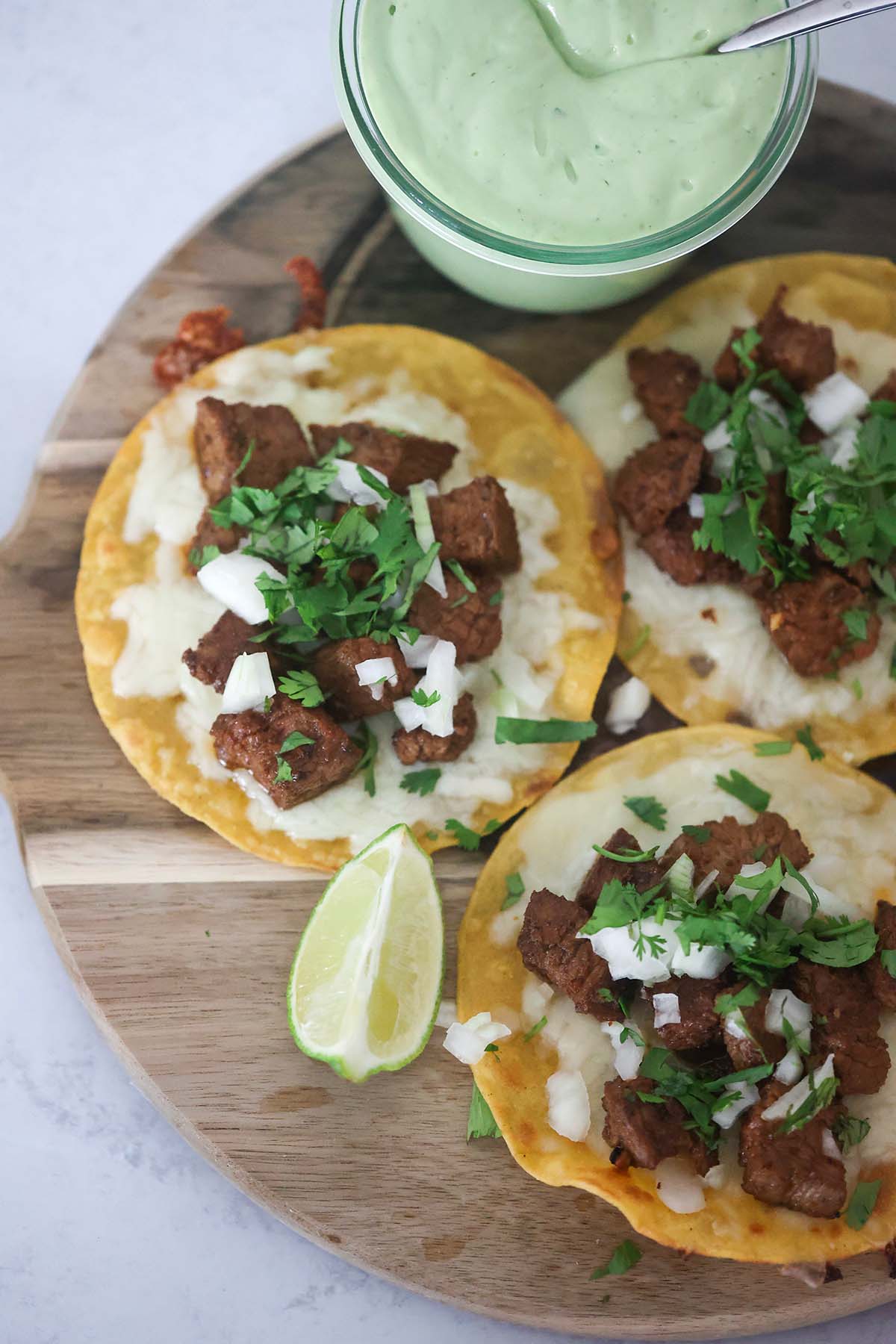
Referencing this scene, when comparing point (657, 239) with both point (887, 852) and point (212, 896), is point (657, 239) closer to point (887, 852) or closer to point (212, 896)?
point (887, 852)

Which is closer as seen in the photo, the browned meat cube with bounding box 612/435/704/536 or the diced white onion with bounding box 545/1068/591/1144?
the diced white onion with bounding box 545/1068/591/1144

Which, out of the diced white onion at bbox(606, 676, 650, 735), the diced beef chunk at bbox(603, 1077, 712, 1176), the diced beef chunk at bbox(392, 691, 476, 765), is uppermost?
the diced beef chunk at bbox(392, 691, 476, 765)

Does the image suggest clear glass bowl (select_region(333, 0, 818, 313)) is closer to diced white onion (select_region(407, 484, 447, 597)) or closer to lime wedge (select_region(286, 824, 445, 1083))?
diced white onion (select_region(407, 484, 447, 597))

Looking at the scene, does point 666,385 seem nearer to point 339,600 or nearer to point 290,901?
point 339,600

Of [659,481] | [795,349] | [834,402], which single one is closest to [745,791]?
[659,481]

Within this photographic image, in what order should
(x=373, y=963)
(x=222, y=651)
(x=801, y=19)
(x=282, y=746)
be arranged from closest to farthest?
(x=801, y=19) → (x=373, y=963) → (x=282, y=746) → (x=222, y=651)

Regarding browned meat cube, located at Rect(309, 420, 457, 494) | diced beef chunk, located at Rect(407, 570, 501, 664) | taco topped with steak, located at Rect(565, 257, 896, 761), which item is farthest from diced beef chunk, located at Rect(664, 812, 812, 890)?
browned meat cube, located at Rect(309, 420, 457, 494)
